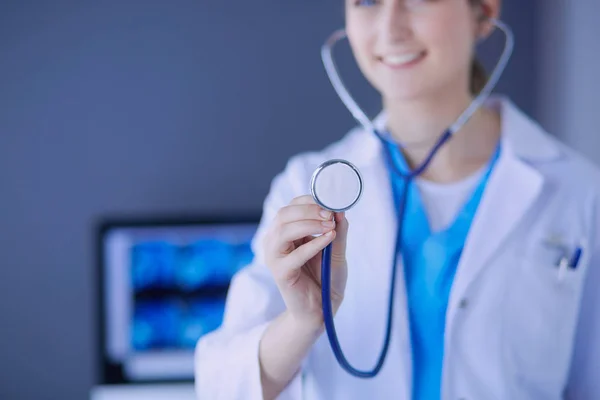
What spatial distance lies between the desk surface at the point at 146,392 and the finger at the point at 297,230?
1.18 meters

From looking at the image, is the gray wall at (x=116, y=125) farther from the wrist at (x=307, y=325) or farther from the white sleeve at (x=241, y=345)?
the wrist at (x=307, y=325)

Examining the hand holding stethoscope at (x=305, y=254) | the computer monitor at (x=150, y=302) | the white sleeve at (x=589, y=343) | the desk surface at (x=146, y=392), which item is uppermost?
the hand holding stethoscope at (x=305, y=254)

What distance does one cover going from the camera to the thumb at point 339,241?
0.54m

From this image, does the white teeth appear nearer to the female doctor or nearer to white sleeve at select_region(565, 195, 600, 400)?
the female doctor

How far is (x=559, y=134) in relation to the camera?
71.7 inches

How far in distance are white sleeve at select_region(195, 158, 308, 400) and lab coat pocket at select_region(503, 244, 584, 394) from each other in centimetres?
28

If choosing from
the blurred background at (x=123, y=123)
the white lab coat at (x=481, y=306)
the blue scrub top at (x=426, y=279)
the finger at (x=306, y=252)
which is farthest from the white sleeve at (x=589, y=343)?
the blurred background at (x=123, y=123)

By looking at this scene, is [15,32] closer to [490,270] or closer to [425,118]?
[425,118]

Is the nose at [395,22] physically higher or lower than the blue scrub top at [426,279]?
higher

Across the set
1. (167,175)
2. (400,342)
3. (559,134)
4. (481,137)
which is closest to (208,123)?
(167,175)

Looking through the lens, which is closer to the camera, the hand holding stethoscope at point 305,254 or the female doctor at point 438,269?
the hand holding stethoscope at point 305,254

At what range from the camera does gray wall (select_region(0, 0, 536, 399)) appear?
1876 millimetres

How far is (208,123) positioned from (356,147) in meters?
1.07

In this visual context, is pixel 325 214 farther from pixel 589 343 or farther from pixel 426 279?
pixel 589 343
